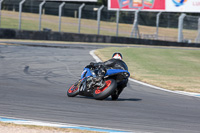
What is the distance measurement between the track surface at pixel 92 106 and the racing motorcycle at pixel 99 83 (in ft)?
0.54

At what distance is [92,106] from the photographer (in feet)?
23.6

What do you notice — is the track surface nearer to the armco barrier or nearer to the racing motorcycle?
the racing motorcycle

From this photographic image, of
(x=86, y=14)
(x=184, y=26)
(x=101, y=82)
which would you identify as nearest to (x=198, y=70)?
(x=101, y=82)

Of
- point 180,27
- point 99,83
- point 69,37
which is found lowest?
point 69,37

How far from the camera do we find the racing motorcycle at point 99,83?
784 cm

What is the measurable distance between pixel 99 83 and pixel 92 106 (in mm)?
863

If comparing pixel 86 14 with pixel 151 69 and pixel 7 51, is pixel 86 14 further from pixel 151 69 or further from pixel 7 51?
pixel 151 69

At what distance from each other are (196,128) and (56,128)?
6.62ft

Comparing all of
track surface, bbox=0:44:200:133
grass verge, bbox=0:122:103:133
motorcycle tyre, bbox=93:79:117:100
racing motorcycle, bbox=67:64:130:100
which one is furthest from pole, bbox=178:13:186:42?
grass verge, bbox=0:122:103:133

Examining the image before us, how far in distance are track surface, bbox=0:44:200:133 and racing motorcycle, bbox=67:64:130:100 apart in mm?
164

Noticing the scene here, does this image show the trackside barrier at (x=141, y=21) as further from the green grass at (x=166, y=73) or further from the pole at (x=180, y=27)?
the green grass at (x=166, y=73)

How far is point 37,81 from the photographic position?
10992 millimetres

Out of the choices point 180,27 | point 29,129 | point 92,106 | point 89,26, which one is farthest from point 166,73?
point 89,26

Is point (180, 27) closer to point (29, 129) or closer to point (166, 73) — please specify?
point (166, 73)
